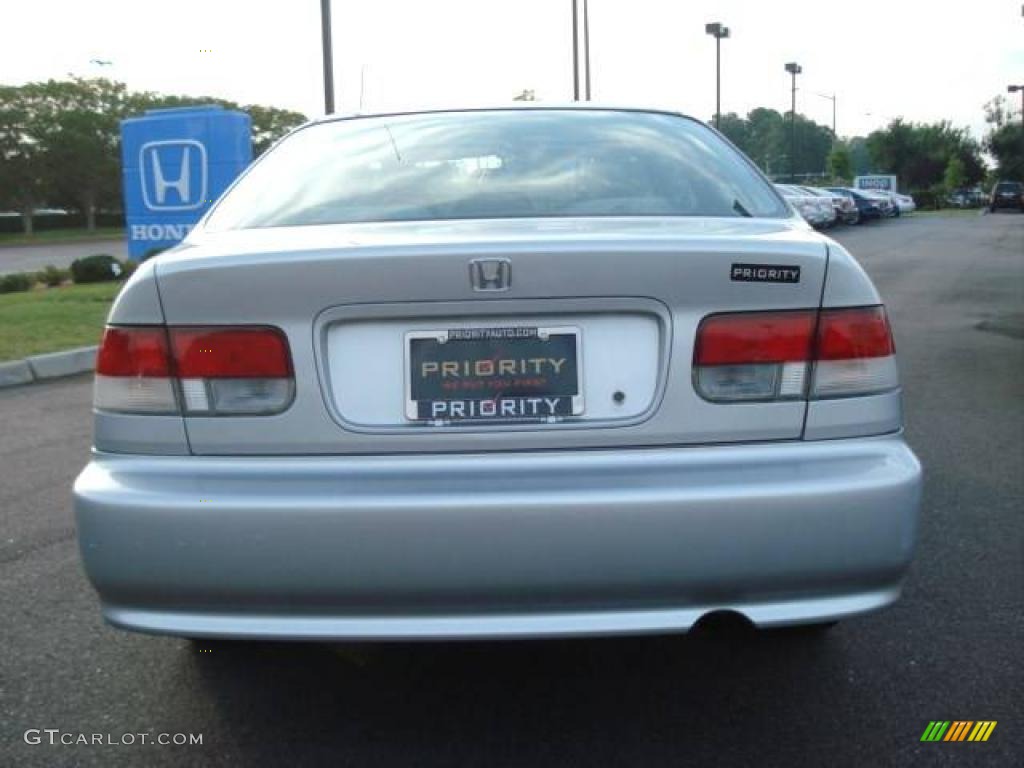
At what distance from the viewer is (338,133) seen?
363 cm

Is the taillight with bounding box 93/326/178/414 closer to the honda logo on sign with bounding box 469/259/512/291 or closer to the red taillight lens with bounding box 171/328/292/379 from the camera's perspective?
the red taillight lens with bounding box 171/328/292/379

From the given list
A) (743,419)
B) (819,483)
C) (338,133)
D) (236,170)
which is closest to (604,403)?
(743,419)

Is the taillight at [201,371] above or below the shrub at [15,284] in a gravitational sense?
above

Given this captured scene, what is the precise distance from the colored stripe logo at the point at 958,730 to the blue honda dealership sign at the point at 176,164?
36.2 feet

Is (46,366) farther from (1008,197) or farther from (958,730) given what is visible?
(1008,197)

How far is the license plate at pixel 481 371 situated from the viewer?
2459 mm

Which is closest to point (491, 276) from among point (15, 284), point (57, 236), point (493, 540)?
point (493, 540)

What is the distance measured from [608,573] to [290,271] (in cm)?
91

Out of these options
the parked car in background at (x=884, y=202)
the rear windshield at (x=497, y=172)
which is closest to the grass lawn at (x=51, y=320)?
the rear windshield at (x=497, y=172)

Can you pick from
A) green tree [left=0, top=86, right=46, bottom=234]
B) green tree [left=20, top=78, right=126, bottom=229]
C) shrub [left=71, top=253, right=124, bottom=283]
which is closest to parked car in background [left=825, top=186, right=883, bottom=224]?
shrub [left=71, top=253, right=124, bottom=283]

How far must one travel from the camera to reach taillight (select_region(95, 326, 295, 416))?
2.48 metres

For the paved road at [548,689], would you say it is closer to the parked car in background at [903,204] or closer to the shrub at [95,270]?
the shrub at [95,270]

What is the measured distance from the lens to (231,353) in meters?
2.49

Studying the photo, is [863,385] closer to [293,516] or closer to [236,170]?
[293,516]
